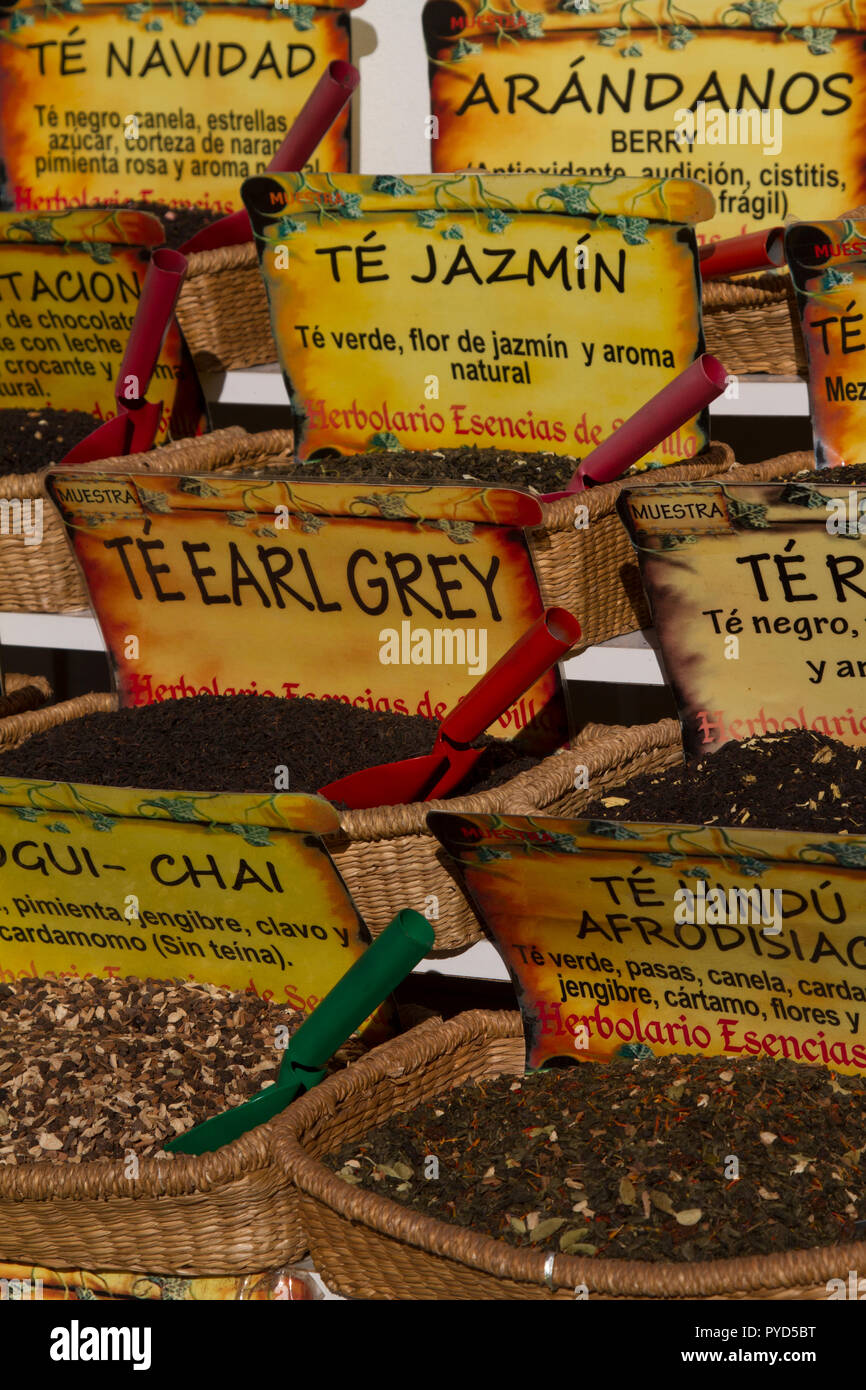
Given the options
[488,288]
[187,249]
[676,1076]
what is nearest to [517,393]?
[488,288]

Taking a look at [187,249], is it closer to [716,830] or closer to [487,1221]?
[716,830]

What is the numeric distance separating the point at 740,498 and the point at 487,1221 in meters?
0.65

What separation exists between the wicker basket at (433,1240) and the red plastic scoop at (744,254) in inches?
34.4

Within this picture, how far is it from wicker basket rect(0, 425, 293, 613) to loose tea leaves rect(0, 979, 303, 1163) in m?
0.49

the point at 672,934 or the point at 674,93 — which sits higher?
the point at 674,93

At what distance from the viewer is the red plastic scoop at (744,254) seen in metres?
1.81

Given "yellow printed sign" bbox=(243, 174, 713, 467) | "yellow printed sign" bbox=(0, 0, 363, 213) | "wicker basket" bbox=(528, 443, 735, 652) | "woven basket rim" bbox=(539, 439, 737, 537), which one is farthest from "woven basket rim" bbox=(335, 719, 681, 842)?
"yellow printed sign" bbox=(0, 0, 363, 213)

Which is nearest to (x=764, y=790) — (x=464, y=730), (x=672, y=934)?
(x=672, y=934)

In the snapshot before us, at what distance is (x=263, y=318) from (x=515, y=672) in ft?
2.85

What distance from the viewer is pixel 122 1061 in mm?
1434

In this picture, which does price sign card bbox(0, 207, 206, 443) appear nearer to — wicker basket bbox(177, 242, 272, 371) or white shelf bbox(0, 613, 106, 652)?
wicker basket bbox(177, 242, 272, 371)

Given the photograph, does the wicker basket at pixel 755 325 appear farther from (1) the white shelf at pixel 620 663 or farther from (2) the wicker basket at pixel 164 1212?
(2) the wicker basket at pixel 164 1212

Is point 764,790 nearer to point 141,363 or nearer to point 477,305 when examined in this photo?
point 477,305

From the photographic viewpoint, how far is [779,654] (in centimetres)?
151
